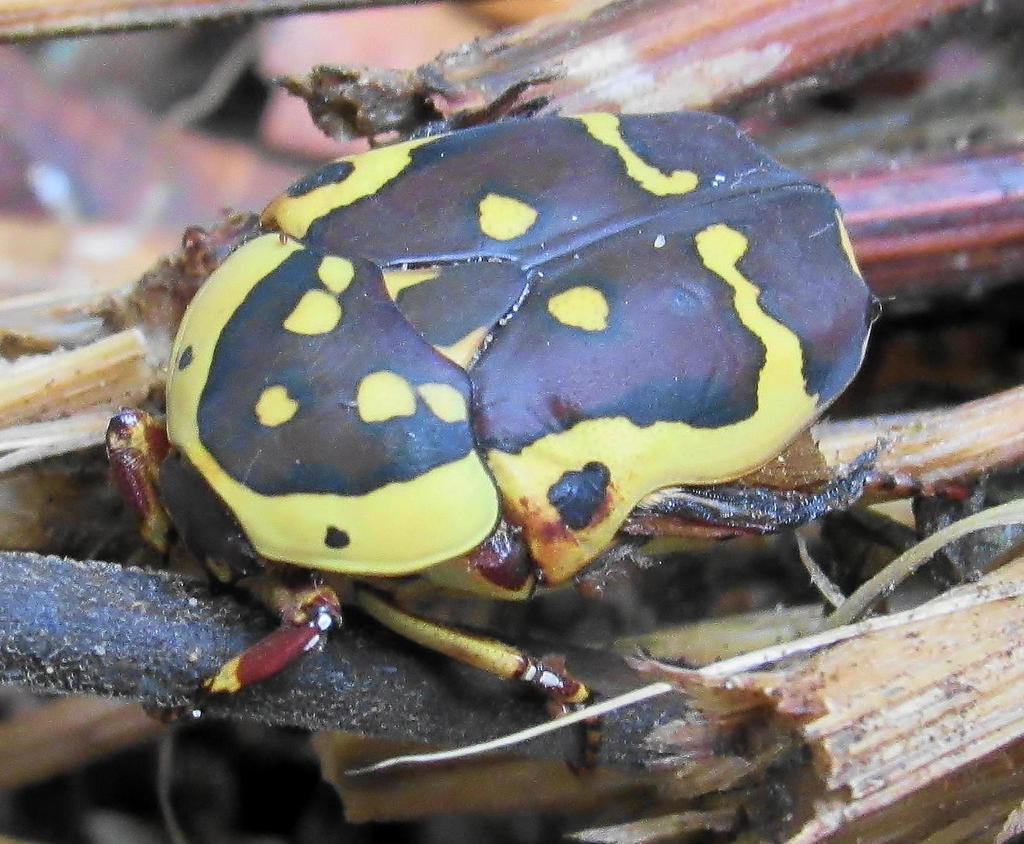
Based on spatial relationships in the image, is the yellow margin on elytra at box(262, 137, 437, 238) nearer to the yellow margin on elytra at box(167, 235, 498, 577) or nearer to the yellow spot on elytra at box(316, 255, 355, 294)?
the yellow spot on elytra at box(316, 255, 355, 294)

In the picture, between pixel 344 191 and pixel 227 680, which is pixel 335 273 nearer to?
pixel 344 191

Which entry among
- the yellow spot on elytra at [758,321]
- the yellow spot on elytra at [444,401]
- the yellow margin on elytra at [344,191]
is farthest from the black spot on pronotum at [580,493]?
the yellow margin on elytra at [344,191]

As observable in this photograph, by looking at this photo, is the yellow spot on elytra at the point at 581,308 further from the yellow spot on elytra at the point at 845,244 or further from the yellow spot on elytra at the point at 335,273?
the yellow spot on elytra at the point at 845,244

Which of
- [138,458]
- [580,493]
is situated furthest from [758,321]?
[138,458]

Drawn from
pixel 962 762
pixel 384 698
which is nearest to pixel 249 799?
pixel 384 698

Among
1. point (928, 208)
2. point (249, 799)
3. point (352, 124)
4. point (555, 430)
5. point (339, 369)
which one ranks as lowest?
point (249, 799)

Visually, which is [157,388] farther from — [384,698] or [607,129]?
[607,129]

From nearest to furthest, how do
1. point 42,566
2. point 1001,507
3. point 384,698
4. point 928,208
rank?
point 42,566 < point 384,698 < point 1001,507 < point 928,208
